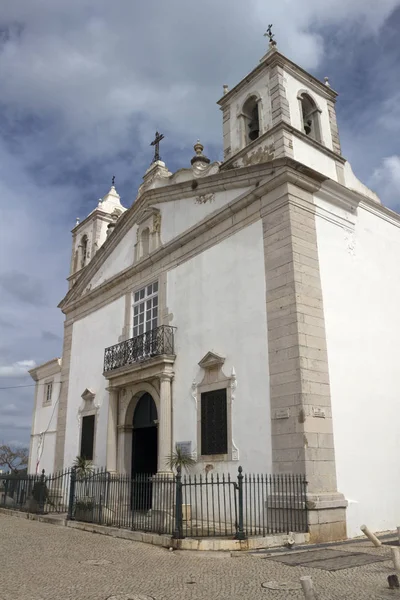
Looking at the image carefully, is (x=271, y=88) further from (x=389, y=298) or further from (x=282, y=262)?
(x=389, y=298)

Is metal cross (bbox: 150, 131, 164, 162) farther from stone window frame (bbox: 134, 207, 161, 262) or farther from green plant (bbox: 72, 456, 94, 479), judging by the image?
green plant (bbox: 72, 456, 94, 479)

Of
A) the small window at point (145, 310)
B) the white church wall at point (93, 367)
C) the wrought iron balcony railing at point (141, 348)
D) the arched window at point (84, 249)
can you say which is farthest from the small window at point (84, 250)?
the wrought iron balcony railing at point (141, 348)

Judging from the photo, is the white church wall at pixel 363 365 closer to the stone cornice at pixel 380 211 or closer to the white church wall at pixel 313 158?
the stone cornice at pixel 380 211

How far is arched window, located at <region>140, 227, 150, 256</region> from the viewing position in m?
16.4

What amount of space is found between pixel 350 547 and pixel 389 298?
6.39 meters

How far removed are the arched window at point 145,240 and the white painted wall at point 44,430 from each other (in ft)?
24.1

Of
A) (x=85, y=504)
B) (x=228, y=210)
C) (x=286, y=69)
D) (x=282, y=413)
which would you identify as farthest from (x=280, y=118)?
(x=85, y=504)

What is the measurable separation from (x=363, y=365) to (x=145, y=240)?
801 cm

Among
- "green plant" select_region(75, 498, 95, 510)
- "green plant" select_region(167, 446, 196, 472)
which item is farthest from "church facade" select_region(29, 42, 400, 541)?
"green plant" select_region(75, 498, 95, 510)

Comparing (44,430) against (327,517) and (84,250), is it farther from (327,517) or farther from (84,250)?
(327,517)

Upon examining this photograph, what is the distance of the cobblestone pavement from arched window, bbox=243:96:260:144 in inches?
400

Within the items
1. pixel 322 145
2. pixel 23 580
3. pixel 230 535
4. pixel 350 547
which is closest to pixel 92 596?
pixel 23 580

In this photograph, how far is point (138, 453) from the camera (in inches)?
591

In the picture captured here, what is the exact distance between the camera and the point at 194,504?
38.6ft
